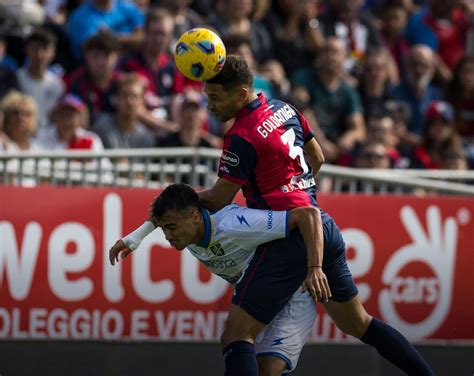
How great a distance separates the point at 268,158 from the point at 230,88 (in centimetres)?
42

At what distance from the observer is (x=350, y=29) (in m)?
12.9

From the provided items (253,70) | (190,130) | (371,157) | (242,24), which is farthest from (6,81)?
(371,157)

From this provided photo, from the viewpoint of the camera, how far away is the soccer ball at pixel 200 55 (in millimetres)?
5984

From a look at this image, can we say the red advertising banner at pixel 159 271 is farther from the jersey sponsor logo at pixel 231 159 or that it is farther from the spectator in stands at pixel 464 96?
the spectator in stands at pixel 464 96

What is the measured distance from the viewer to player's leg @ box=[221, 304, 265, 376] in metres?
5.96

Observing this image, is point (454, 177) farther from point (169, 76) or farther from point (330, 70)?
point (169, 76)

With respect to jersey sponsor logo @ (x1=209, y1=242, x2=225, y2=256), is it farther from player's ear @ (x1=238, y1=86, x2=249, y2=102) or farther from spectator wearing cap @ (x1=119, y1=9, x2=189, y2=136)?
spectator wearing cap @ (x1=119, y1=9, x2=189, y2=136)

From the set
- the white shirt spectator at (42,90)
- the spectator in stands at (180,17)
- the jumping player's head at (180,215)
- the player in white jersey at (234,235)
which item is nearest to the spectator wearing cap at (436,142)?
the spectator in stands at (180,17)

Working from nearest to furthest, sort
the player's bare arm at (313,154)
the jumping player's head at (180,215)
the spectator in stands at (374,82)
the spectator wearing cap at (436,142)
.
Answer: the jumping player's head at (180,215), the player's bare arm at (313,154), the spectator wearing cap at (436,142), the spectator in stands at (374,82)

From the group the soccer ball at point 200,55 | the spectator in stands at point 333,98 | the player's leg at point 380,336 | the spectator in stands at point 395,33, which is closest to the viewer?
the soccer ball at point 200,55

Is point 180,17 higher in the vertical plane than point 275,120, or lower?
higher

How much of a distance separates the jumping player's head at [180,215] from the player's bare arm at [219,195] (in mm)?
48

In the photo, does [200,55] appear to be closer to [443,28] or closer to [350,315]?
[350,315]

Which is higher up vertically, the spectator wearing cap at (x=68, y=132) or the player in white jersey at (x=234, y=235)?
the spectator wearing cap at (x=68, y=132)
